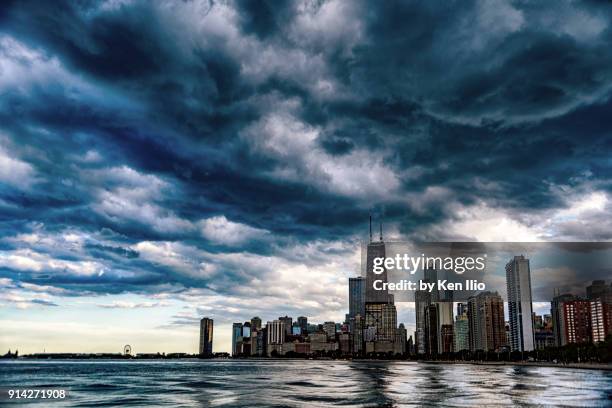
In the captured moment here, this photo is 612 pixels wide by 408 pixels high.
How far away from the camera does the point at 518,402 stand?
253ft

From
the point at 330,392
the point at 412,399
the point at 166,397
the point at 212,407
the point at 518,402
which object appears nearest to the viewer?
the point at 212,407

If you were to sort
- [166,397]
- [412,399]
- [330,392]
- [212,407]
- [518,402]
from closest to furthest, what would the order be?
[212,407] < [518,402] < [412,399] < [166,397] < [330,392]

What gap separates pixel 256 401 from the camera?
79062 millimetres

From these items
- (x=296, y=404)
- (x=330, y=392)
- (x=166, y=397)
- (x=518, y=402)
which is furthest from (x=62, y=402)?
(x=518, y=402)

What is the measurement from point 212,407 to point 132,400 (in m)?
20.2

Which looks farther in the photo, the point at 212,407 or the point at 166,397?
the point at 166,397

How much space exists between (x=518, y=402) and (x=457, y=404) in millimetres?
10064

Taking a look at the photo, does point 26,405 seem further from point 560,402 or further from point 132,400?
point 560,402

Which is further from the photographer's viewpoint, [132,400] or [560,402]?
[132,400]

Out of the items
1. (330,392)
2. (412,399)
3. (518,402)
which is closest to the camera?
(518,402)

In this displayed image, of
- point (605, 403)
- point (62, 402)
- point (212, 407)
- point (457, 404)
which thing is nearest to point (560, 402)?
point (605, 403)

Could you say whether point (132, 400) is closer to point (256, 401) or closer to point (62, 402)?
point (62, 402)

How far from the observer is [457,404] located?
7388 cm

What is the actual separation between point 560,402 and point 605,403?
19.3ft
